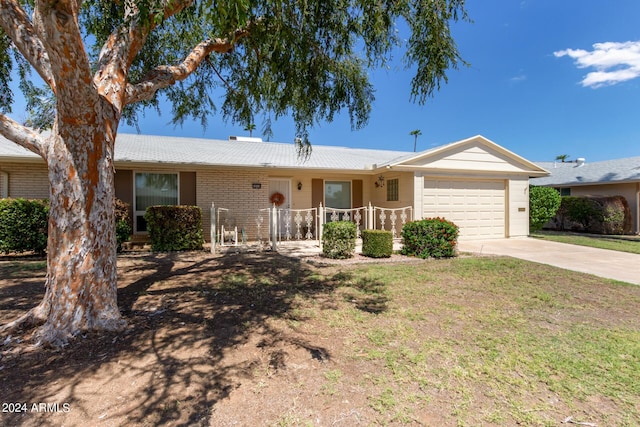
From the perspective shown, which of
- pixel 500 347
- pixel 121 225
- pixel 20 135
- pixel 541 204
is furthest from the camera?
pixel 541 204

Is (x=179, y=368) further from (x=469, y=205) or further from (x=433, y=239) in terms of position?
(x=469, y=205)

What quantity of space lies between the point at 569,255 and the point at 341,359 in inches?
345

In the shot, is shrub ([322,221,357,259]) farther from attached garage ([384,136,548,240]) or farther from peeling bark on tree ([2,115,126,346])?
peeling bark on tree ([2,115,126,346])

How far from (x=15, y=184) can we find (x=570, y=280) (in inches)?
562

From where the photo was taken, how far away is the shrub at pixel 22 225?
7.70m

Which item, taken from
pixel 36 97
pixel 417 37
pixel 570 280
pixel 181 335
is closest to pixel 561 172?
pixel 570 280

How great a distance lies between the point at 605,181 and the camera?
50.6 feet

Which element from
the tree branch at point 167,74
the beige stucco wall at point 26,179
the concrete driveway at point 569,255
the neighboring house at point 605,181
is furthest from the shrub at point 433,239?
the neighboring house at point 605,181

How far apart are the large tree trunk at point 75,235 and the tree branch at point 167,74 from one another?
39.8 inches

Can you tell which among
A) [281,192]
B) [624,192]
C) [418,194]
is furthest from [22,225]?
[624,192]

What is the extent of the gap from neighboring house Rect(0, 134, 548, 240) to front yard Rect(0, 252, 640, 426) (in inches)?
210

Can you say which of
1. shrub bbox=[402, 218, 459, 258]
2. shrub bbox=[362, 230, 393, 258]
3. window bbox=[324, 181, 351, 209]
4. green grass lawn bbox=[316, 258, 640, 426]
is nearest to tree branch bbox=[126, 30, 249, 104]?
green grass lawn bbox=[316, 258, 640, 426]

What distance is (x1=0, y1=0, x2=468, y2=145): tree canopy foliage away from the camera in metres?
4.02

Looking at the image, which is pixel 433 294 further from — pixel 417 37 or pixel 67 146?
pixel 67 146
